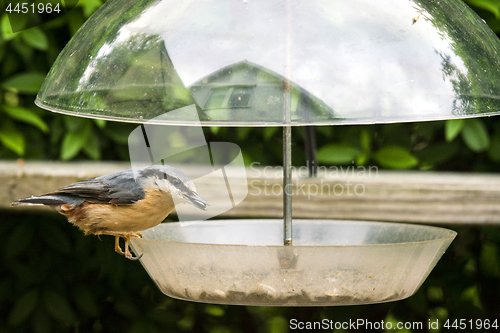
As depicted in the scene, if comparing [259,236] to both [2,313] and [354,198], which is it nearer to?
[354,198]

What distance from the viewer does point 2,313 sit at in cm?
189

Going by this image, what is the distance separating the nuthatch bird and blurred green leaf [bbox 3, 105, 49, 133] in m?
0.88

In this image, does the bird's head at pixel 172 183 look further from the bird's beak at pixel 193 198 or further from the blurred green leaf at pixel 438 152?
the blurred green leaf at pixel 438 152

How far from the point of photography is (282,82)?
615 millimetres

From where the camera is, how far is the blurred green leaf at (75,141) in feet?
5.13

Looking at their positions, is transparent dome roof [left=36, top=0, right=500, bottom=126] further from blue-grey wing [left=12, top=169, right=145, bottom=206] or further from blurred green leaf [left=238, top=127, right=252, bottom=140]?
blurred green leaf [left=238, top=127, right=252, bottom=140]

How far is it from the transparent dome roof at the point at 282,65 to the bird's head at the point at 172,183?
0.26ft

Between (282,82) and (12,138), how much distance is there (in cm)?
123

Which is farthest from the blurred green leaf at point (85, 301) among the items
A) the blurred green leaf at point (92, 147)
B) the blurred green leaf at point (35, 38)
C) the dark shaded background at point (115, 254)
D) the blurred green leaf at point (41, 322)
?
the blurred green leaf at point (35, 38)

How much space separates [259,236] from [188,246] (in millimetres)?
365

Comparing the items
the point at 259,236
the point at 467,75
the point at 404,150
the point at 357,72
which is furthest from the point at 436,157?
the point at 357,72

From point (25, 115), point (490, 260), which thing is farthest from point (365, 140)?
point (25, 115)

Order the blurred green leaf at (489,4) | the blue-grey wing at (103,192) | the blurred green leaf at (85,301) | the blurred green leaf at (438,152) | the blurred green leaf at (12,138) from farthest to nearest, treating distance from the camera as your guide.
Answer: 1. the blurred green leaf at (85,301)
2. the blurred green leaf at (438,152)
3. the blurred green leaf at (12,138)
4. the blurred green leaf at (489,4)
5. the blue-grey wing at (103,192)

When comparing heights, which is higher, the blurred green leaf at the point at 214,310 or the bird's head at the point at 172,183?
the bird's head at the point at 172,183
